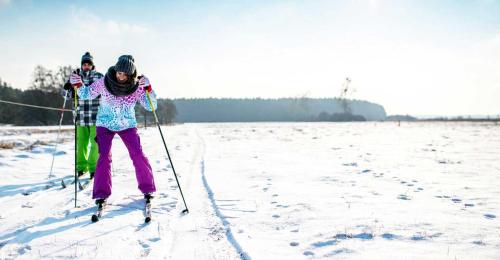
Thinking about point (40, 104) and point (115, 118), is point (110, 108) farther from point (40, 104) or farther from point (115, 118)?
point (40, 104)

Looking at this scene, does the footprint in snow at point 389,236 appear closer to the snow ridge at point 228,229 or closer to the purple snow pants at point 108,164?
the snow ridge at point 228,229

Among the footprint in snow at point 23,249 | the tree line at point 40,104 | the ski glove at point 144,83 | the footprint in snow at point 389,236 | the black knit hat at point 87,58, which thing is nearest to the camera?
the footprint in snow at point 23,249

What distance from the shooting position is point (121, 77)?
13.0 feet

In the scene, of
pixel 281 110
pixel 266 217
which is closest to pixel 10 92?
pixel 266 217

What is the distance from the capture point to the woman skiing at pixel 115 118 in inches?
157

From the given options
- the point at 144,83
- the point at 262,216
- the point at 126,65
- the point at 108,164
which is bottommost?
the point at 262,216

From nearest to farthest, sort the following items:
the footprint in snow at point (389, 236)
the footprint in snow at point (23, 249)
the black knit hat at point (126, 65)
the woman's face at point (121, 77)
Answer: the footprint in snow at point (23, 249) → the footprint in snow at point (389, 236) → the black knit hat at point (126, 65) → the woman's face at point (121, 77)

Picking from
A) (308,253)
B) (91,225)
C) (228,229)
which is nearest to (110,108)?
(91,225)

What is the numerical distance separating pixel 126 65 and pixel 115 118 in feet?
2.52

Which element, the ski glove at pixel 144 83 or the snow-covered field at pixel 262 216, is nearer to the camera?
the snow-covered field at pixel 262 216

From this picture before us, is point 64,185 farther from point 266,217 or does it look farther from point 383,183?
point 383,183

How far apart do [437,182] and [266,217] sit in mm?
4218

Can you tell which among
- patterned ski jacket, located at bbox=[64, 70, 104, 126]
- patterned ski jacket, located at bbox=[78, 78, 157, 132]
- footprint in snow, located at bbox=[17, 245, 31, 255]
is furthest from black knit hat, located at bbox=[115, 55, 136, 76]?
patterned ski jacket, located at bbox=[64, 70, 104, 126]

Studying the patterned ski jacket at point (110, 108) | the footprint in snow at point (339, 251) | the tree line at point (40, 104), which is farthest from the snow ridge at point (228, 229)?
the tree line at point (40, 104)
